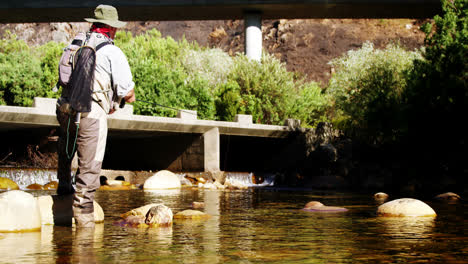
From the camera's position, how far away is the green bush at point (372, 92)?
32.3 meters

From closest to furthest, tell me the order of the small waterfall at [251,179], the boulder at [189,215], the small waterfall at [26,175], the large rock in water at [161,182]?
the boulder at [189,215], the large rock in water at [161,182], the small waterfall at [26,175], the small waterfall at [251,179]

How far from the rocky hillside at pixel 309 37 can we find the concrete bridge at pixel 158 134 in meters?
48.8

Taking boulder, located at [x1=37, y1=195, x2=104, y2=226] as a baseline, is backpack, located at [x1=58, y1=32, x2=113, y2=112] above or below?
above

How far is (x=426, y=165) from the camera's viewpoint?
26.8 m

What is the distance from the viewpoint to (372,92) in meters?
37.5

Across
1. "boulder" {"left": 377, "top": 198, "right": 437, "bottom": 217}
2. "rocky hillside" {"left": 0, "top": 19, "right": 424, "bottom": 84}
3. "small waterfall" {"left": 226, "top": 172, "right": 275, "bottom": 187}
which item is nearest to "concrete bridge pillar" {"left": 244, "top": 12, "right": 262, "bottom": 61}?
"small waterfall" {"left": 226, "top": 172, "right": 275, "bottom": 187}

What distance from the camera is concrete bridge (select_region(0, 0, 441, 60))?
42406 mm

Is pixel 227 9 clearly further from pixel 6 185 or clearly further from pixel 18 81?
pixel 6 185

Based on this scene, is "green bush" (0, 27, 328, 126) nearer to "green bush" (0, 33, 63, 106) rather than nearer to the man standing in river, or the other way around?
"green bush" (0, 33, 63, 106)

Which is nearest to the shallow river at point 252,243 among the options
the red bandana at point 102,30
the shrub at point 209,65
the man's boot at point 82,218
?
the man's boot at point 82,218

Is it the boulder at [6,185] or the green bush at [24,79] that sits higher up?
the green bush at [24,79]

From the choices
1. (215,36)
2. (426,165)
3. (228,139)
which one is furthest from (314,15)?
(215,36)

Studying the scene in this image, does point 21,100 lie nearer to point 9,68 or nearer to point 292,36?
point 9,68

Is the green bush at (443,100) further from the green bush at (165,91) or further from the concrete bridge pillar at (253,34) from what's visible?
the concrete bridge pillar at (253,34)
